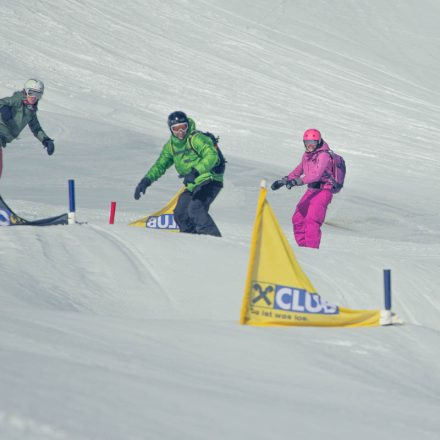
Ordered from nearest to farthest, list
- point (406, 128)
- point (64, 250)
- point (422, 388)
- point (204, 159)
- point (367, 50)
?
point (422, 388) < point (64, 250) < point (204, 159) < point (406, 128) < point (367, 50)

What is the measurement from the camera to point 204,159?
10.5 m

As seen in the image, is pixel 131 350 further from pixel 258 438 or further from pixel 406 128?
pixel 406 128

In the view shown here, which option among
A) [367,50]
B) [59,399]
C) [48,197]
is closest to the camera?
[59,399]

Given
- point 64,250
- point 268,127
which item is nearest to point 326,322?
point 64,250

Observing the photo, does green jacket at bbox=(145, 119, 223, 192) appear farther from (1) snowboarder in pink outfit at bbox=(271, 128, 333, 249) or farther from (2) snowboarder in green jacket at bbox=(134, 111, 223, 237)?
A: (1) snowboarder in pink outfit at bbox=(271, 128, 333, 249)

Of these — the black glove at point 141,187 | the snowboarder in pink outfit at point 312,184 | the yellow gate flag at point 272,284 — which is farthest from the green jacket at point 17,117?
the yellow gate flag at point 272,284

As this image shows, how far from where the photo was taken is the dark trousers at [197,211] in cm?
1070

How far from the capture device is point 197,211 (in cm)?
1070

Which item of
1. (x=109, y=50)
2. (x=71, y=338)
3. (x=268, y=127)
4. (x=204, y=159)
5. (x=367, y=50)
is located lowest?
(x=71, y=338)

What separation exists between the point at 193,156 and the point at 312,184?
5.37 ft

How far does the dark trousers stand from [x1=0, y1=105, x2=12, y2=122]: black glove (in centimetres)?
206

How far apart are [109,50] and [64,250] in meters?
17.4

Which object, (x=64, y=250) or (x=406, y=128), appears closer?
(x=64, y=250)

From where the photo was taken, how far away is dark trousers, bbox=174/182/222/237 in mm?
10703
